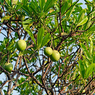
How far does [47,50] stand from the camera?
1283 millimetres

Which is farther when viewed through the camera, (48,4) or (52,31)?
(52,31)

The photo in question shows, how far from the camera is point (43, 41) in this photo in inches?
47.5

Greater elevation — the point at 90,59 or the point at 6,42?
the point at 6,42

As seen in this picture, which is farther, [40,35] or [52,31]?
[52,31]

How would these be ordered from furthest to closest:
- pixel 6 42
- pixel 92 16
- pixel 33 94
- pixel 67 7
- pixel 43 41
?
1. pixel 33 94
2. pixel 6 42
3. pixel 92 16
4. pixel 67 7
5. pixel 43 41

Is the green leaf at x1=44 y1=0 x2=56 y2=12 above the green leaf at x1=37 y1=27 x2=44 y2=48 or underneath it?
above

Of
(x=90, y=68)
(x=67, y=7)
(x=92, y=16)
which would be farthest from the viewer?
(x=92, y=16)

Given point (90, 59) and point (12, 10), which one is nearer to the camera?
point (90, 59)

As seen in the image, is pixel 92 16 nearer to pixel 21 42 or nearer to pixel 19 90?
pixel 21 42

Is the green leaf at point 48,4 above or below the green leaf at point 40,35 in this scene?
above

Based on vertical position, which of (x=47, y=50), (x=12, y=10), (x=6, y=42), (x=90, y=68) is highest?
(x=6, y=42)

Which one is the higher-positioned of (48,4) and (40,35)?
(48,4)

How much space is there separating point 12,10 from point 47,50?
60 centimetres

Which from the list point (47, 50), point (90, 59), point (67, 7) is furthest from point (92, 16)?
point (47, 50)
